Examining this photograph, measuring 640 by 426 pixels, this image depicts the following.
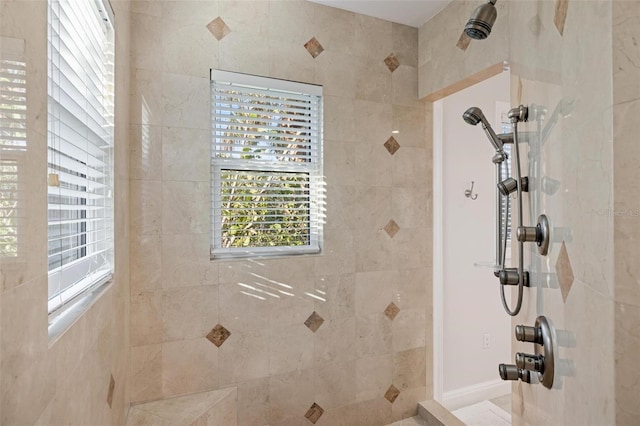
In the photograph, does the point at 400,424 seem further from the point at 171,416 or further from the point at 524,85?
the point at 524,85

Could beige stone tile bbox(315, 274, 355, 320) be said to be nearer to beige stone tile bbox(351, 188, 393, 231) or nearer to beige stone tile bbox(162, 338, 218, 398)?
beige stone tile bbox(351, 188, 393, 231)

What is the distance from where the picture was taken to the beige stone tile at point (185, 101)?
1714 millimetres

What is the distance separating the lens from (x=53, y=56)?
81 centimetres

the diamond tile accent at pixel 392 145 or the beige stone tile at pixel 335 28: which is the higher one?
the beige stone tile at pixel 335 28

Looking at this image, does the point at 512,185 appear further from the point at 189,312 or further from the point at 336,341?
the point at 189,312

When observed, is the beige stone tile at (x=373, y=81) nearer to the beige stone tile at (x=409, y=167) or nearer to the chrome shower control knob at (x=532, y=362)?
the beige stone tile at (x=409, y=167)

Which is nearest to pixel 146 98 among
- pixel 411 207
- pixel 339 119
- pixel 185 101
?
pixel 185 101

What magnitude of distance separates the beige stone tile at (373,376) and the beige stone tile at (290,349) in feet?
1.09

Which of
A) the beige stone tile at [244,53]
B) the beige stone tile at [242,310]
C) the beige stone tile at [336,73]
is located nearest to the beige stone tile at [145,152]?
the beige stone tile at [244,53]

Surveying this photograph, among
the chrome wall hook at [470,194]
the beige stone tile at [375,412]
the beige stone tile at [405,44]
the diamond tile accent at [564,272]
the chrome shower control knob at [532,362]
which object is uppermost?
the beige stone tile at [405,44]

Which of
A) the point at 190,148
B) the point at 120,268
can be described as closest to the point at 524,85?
the point at 190,148

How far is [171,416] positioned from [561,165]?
5.61ft

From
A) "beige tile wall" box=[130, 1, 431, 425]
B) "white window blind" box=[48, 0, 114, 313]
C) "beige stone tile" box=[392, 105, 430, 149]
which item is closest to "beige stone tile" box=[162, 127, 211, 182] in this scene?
"beige tile wall" box=[130, 1, 431, 425]

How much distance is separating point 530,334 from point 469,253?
1.87 meters
